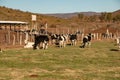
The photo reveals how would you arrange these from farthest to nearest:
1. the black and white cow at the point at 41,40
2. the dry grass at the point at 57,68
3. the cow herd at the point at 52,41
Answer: the cow herd at the point at 52,41
the black and white cow at the point at 41,40
the dry grass at the point at 57,68

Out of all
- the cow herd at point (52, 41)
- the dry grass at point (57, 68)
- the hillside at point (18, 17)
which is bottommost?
the dry grass at point (57, 68)

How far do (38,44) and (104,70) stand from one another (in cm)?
1518

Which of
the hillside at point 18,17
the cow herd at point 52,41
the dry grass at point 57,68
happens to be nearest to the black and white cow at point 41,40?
the cow herd at point 52,41

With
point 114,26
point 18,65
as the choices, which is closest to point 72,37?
point 18,65

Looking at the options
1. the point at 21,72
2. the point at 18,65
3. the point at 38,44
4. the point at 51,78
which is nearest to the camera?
the point at 51,78

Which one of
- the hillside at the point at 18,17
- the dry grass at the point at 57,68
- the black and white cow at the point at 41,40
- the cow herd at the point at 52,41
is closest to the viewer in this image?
the dry grass at the point at 57,68

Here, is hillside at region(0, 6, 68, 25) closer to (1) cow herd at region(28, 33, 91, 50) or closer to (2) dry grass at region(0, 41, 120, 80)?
(1) cow herd at region(28, 33, 91, 50)

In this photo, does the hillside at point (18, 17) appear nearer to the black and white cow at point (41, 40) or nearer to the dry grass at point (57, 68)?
the black and white cow at point (41, 40)

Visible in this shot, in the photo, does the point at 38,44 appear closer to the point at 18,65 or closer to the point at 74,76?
the point at 18,65

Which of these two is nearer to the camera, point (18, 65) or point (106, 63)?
point (18, 65)

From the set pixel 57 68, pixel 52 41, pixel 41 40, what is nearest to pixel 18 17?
pixel 52 41

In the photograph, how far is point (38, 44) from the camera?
34250 millimetres

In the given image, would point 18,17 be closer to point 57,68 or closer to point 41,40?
point 41,40

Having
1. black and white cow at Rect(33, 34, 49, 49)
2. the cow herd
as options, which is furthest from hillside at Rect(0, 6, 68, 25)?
black and white cow at Rect(33, 34, 49, 49)
